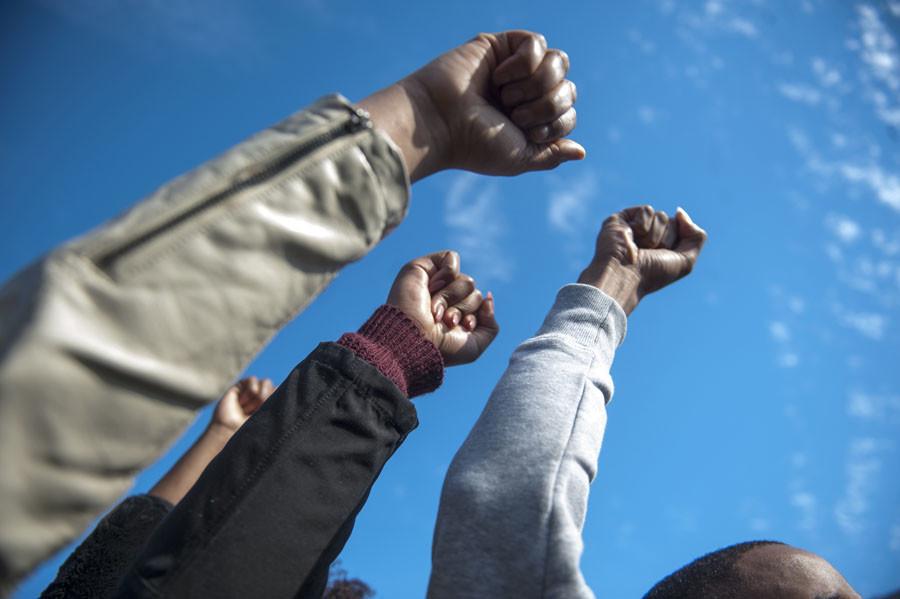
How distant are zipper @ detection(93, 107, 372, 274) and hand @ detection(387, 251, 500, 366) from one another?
119cm

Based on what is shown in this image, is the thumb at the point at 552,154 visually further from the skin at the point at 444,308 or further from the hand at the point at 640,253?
the skin at the point at 444,308

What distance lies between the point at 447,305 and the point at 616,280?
2.23 ft

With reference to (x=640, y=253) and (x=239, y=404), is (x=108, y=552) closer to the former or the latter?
(x=239, y=404)

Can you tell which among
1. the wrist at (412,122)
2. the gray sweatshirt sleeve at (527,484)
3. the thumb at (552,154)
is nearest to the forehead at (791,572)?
the gray sweatshirt sleeve at (527,484)

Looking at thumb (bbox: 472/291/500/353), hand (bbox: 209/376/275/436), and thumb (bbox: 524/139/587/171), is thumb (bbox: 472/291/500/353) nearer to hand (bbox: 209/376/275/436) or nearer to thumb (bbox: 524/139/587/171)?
thumb (bbox: 524/139/587/171)

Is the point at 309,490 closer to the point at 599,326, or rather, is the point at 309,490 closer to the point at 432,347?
the point at 432,347

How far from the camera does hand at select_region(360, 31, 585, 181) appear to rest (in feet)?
4.83

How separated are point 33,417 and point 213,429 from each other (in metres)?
2.80

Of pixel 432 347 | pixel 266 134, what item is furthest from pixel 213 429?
pixel 266 134

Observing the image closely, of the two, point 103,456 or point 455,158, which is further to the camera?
point 455,158

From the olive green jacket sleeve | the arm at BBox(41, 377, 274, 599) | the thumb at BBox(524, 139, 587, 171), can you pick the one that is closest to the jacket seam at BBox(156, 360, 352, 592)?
the olive green jacket sleeve

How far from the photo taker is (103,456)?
2.65 ft

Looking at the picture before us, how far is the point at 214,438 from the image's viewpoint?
329 cm

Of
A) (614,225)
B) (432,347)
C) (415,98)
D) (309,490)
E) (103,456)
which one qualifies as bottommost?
(103,456)
